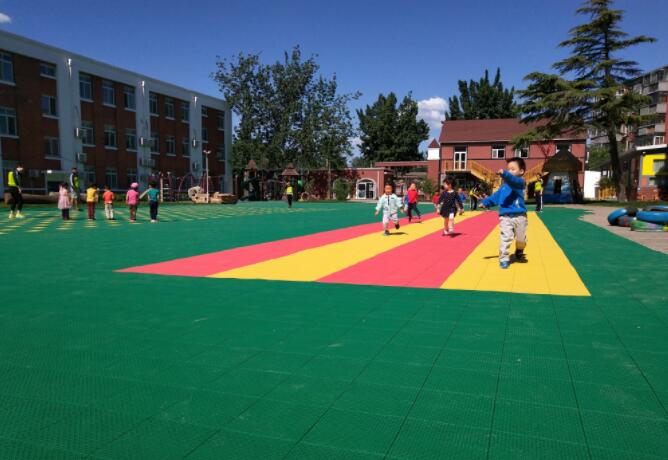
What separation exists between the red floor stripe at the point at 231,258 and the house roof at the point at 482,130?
39.6m

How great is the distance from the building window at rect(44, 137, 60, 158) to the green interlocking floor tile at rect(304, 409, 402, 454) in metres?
38.2

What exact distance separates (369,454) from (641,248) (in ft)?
33.8

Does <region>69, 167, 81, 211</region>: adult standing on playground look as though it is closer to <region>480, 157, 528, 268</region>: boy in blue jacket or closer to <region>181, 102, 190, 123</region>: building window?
<region>480, 157, 528, 268</region>: boy in blue jacket

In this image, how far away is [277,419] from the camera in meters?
2.78

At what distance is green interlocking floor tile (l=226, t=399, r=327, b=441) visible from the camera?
8.67 ft

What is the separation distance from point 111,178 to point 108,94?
7036 millimetres

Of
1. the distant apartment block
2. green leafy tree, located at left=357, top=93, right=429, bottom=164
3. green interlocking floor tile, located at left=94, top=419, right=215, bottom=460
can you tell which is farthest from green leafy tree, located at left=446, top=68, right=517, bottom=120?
green interlocking floor tile, located at left=94, top=419, right=215, bottom=460

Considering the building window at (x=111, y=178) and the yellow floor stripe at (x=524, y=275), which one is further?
the building window at (x=111, y=178)

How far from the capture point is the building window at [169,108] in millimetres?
45312

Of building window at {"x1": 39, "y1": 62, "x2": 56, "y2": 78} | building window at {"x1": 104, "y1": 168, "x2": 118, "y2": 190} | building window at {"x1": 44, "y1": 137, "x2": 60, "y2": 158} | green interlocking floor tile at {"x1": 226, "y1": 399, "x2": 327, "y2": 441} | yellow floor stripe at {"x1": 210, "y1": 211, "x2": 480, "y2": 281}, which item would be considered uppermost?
building window at {"x1": 39, "y1": 62, "x2": 56, "y2": 78}

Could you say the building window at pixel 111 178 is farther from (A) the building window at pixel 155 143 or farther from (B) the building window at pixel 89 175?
(A) the building window at pixel 155 143

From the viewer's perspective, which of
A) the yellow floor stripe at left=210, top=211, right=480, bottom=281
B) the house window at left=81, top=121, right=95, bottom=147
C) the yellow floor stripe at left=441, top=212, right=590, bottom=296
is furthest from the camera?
the house window at left=81, top=121, right=95, bottom=147

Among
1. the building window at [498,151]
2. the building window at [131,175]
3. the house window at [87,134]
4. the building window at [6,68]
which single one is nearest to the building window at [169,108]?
the building window at [131,175]

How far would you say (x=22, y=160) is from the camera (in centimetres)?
3231
